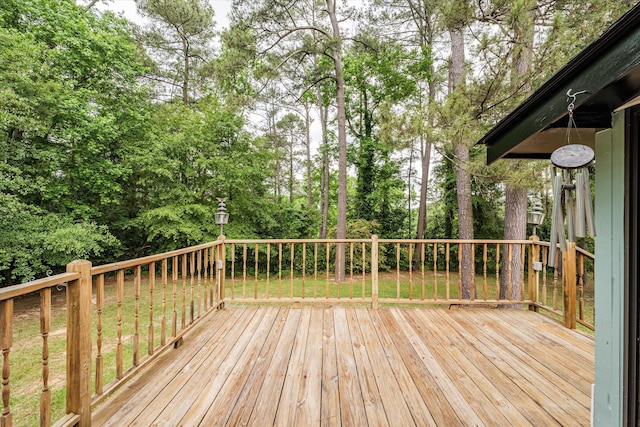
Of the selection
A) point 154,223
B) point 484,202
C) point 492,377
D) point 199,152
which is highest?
point 199,152

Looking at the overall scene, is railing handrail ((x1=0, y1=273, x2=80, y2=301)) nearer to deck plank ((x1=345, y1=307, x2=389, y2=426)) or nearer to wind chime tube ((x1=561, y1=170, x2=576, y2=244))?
deck plank ((x1=345, y1=307, x2=389, y2=426))

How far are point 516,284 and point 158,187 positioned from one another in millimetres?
8764

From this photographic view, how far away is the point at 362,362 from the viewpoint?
2.23 meters

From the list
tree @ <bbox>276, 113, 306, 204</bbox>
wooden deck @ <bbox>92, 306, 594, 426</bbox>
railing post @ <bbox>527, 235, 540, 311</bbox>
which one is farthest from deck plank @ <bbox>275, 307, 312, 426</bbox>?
tree @ <bbox>276, 113, 306, 204</bbox>

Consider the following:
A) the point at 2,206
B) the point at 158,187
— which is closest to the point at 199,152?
the point at 158,187

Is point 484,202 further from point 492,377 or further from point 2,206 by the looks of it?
point 2,206

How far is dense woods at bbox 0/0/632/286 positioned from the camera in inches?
140

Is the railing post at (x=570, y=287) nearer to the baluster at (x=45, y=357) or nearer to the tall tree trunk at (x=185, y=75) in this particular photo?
the baluster at (x=45, y=357)

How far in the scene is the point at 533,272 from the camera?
3494 mm

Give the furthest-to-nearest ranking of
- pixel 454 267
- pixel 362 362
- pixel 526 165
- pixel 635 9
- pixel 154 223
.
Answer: pixel 454 267 < pixel 154 223 < pixel 526 165 < pixel 362 362 < pixel 635 9

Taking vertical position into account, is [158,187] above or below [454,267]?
above

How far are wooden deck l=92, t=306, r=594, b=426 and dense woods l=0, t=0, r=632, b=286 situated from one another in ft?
8.12

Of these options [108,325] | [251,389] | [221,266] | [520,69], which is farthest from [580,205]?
[108,325]

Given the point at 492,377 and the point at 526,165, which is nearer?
the point at 492,377
